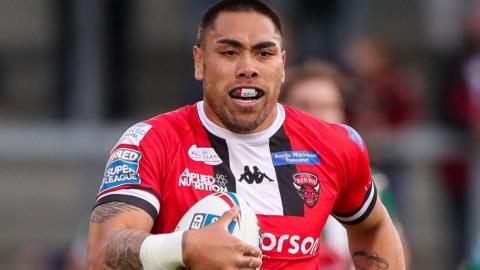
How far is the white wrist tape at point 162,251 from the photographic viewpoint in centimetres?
444

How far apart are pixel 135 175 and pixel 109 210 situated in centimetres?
17

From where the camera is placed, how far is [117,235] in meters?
4.64

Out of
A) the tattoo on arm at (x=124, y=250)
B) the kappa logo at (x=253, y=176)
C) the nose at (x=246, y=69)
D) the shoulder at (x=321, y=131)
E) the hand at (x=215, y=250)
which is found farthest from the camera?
the shoulder at (x=321, y=131)

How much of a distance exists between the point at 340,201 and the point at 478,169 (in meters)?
5.63

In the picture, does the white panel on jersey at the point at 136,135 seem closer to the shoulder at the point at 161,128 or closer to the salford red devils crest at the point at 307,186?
the shoulder at the point at 161,128

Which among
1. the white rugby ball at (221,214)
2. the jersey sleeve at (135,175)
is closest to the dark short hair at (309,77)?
the jersey sleeve at (135,175)

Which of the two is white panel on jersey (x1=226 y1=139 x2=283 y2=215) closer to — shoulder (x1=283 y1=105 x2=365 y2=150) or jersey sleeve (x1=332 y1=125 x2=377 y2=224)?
shoulder (x1=283 y1=105 x2=365 y2=150)

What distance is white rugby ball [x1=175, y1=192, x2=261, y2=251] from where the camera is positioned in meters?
4.59

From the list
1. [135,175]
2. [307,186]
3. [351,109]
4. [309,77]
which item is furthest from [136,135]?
[351,109]

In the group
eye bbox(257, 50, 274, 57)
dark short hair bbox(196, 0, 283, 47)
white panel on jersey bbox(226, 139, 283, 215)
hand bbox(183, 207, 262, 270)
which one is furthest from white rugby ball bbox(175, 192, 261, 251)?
dark short hair bbox(196, 0, 283, 47)

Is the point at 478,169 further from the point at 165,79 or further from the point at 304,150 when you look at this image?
the point at 304,150

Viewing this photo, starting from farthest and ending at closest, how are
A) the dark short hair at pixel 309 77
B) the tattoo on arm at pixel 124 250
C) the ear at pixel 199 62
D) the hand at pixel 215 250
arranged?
the dark short hair at pixel 309 77
the ear at pixel 199 62
the tattoo on arm at pixel 124 250
the hand at pixel 215 250

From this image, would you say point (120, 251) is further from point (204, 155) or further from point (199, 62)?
point (199, 62)

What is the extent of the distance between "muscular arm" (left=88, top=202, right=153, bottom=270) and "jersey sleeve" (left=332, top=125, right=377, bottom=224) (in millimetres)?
978
